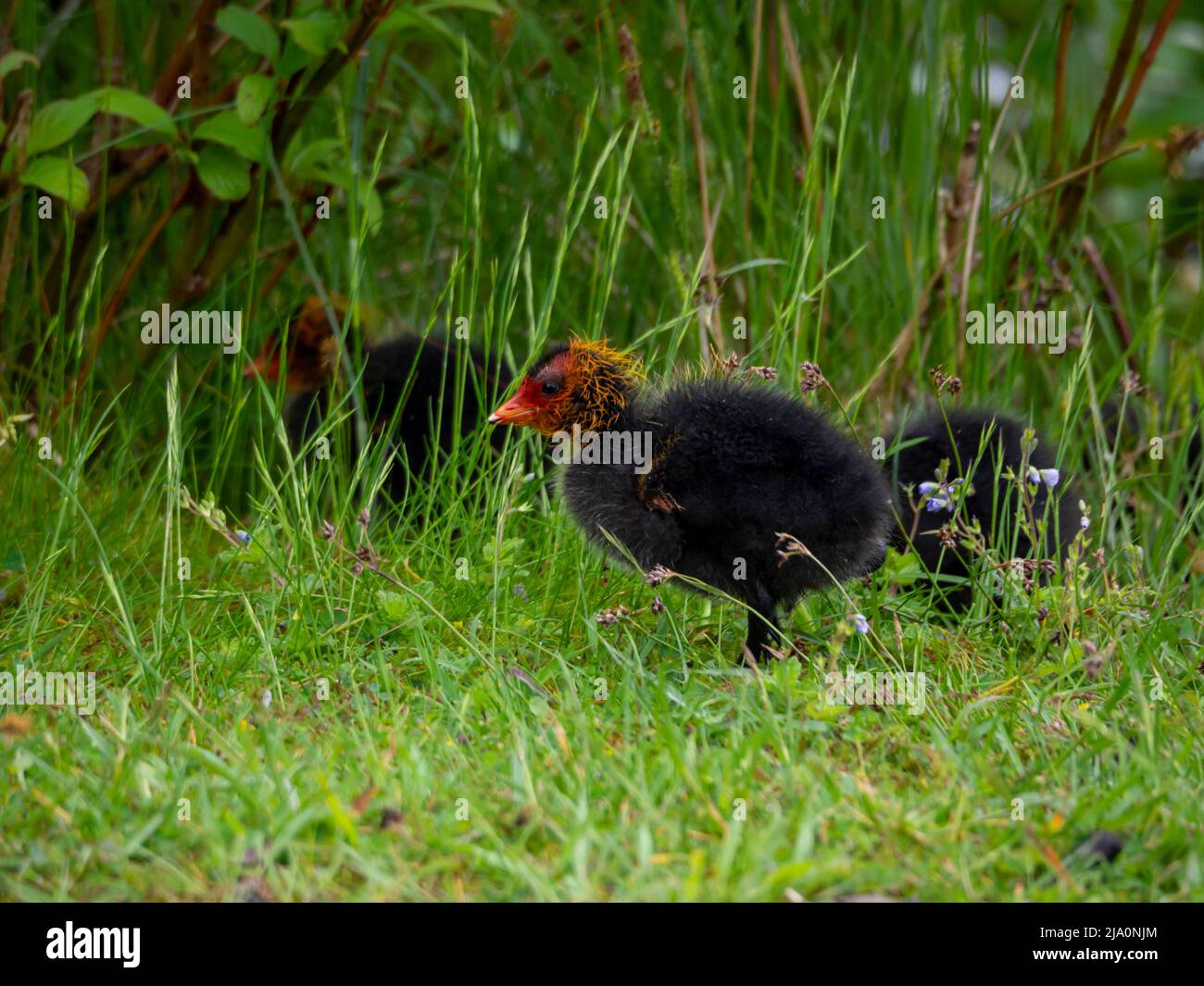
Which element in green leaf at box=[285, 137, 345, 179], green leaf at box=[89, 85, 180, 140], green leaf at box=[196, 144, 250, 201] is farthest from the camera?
green leaf at box=[285, 137, 345, 179]

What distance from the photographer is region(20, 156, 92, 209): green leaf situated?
4023 mm

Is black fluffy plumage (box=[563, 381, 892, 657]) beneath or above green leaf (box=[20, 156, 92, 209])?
beneath

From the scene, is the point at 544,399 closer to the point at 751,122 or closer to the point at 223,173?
the point at 223,173

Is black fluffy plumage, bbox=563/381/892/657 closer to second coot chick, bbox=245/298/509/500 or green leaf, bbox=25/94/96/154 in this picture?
second coot chick, bbox=245/298/509/500

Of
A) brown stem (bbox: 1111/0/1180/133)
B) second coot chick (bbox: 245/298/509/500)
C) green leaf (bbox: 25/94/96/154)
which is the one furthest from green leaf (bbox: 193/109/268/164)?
brown stem (bbox: 1111/0/1180/133)

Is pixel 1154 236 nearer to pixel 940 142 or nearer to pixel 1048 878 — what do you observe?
pixel 940 142

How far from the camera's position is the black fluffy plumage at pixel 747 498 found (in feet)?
10.1

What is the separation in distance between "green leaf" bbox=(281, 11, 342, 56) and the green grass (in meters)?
0.26

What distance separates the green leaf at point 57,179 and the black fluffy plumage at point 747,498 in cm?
195

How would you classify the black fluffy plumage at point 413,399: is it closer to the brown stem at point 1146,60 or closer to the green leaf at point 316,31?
the green leaf at point 316,31

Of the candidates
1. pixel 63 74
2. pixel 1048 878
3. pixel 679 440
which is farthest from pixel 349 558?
pixel 63 74

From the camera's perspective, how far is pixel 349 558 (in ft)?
11.8

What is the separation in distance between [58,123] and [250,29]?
2.14 feet
